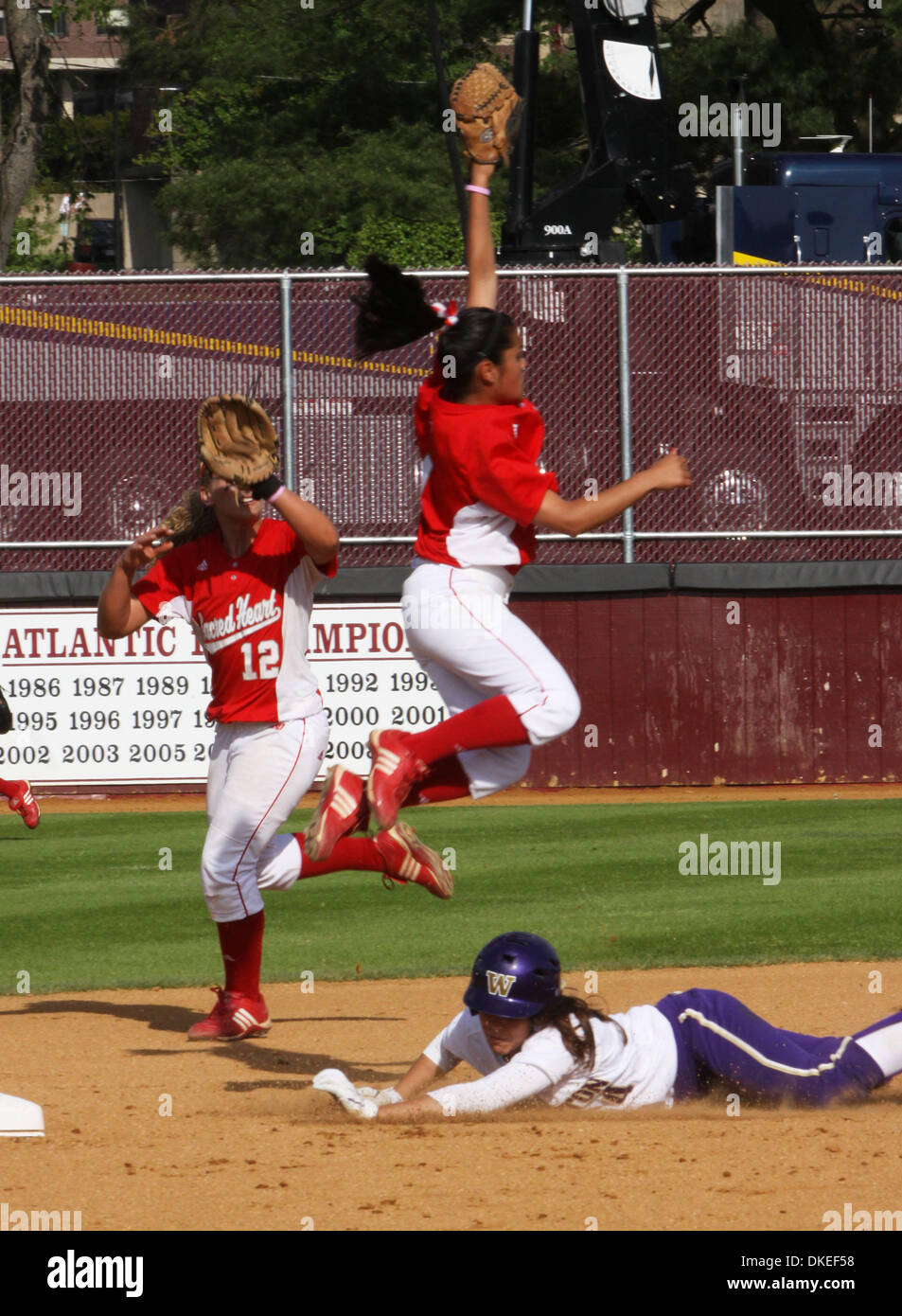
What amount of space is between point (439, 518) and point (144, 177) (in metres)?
58.5

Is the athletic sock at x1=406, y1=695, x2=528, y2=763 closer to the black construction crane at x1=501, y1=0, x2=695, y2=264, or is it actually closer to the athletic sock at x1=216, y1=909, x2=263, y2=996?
the athletic sock at x1=216, y1=909, x2=263, y2=996

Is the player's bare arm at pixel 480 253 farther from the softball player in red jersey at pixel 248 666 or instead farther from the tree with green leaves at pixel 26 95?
the tree with green leaves at pixel 26 95

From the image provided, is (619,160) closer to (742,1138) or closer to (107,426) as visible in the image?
(107,426)

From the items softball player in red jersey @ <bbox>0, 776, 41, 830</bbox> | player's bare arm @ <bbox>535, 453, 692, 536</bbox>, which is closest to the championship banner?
softball player in red jersey @ <bbox>0, 776, 41, 830</bbox>

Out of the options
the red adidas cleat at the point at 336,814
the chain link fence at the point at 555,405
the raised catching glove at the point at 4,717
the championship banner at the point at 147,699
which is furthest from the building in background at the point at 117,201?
the red adidas cleat at the point at 336,814

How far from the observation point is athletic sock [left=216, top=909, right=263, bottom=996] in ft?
22.9

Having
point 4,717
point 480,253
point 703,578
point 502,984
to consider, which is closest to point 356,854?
point 502,984

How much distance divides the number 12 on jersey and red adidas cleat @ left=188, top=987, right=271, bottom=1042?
4.39 ft

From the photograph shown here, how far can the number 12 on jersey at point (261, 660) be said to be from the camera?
661cm

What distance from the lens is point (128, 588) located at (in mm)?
6410

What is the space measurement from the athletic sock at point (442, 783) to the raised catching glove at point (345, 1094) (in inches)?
36.7

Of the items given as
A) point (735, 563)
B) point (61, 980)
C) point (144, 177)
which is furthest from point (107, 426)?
point (144, 177)

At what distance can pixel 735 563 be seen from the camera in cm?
1486

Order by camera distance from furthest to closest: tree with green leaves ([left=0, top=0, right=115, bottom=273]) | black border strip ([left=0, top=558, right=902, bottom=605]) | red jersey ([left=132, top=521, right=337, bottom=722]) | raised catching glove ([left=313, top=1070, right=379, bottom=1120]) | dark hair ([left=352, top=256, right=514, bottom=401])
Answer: tree with green leaves ([left=0, top=0, right=115, bottom=273])
black border strip ([left=0, top=558, right=902, bottom=605])
red jersey ([left=132, top=521, right=337, bottom=722])
dark hair ([left=352, top=256, right=514, bottom=401])
raised catching glove ([left=313, top=1070, right=379, bottom=1120])
